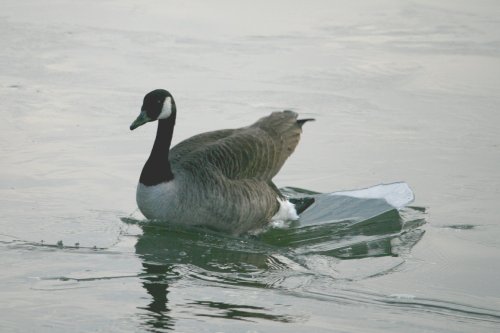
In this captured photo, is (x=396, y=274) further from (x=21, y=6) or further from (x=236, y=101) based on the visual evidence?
(x=21, y=6)

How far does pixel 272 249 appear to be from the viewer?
276 inches

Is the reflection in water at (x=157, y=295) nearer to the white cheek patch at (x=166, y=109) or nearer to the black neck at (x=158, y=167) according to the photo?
the black neck at (x=158, y=167)

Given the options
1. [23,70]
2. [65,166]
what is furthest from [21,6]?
[65,166]

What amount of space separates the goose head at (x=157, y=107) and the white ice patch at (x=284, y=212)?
116 cm

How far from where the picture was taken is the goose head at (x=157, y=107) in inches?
284

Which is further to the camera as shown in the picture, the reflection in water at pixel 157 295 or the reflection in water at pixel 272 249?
the reflection in water at pixel 272 249

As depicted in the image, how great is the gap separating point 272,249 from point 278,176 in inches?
67.0

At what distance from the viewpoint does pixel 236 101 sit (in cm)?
1017

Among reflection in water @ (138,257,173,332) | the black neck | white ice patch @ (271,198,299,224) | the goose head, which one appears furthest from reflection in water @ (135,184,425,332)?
the goose head

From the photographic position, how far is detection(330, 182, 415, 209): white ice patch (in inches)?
296

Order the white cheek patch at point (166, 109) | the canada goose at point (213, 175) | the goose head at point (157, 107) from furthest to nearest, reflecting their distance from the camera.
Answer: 1. the white cheek patch at point (166, 109)
2. the goose head at point (157, 107)
3. the canada goose at point (213, 175)

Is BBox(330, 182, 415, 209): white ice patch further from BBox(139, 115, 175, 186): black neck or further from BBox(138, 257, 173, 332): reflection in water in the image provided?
BBox(138, 257, 173, 332): reflection in water

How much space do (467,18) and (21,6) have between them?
617 centimetres

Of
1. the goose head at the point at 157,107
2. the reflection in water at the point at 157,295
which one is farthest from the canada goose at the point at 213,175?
the reflection in water at the point at 157,295
